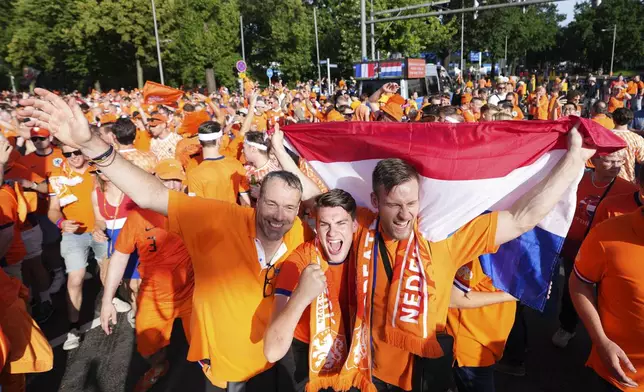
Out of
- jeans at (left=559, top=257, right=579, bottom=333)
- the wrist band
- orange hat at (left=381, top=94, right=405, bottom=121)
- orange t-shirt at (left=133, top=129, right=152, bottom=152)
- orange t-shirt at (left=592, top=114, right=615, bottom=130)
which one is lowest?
jeans at (left=559, top=257, right=579, bottom=333)

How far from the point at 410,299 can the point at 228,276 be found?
3.54 ft

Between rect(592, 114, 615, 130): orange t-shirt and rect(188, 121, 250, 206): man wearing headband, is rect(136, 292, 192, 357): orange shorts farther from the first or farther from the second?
rect(592, 114, 615, 130): orange t-shirt

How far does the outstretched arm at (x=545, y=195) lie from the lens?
2.36 m

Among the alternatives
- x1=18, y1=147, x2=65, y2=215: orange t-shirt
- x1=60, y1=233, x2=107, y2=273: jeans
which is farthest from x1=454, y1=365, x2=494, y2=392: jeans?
x1=18, y1=147, x2=65, y2=215: orange t-shirt

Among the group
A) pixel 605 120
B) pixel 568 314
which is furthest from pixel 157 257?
pixel 605 120

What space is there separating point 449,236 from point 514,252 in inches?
21.6

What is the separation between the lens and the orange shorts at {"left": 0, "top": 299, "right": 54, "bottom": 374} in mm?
3029

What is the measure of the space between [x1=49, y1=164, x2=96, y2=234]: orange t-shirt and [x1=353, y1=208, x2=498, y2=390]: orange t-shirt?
388 cm

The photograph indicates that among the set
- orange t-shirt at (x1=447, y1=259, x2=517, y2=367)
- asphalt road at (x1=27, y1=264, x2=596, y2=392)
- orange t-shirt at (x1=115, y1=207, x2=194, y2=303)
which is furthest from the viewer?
asphalt road at (x1=27, y1=264, x2=596, y2=392)

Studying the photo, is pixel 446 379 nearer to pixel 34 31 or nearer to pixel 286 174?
pixel 286 174

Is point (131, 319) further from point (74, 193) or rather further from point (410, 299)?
point (410, 299)

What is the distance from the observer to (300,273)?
2.42m

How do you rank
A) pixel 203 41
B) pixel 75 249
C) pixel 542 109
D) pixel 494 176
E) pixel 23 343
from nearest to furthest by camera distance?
pixel 494 176 < pixel 23 343 < pixel 75 249 < pixel 542 109 < pixel 203 41

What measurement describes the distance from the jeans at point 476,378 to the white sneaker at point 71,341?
3833mm
